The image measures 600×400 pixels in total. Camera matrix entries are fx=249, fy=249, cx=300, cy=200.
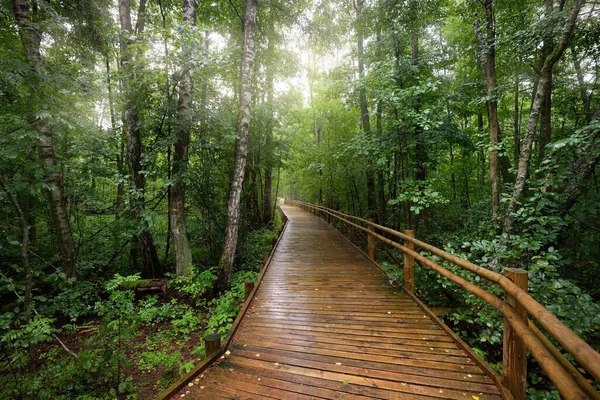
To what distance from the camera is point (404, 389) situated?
225cm

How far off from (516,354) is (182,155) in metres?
6.92

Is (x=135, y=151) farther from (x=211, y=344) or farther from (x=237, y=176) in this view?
(x=211, y=344)

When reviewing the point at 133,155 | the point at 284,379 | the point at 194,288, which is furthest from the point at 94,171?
the point at 284,379

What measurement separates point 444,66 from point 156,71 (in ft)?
29.6

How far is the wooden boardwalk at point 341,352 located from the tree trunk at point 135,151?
13.8 feet

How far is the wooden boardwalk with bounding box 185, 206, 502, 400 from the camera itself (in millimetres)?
2285

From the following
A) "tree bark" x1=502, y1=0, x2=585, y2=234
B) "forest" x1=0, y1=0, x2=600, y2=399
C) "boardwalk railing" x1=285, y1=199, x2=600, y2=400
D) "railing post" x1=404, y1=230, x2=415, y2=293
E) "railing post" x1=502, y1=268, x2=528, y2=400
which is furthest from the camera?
"tree bark" x1=502, y1=0, x2=585, y2=234

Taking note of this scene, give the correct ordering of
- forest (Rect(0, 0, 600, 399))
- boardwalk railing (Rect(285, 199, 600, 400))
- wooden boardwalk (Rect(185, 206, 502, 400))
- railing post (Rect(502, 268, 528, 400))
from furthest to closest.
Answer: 1. forest (Rect(0, 0, 600, 399))
2. wooden boardwalk (Rect(185, 206, 502, 400))
3. railing post (Rect(502, 268, 528, 400))
4. boardwalk railing (Rect(285, 199, 600, 400))

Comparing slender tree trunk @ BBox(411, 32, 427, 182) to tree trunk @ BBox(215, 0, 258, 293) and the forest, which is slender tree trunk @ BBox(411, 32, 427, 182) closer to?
the forest

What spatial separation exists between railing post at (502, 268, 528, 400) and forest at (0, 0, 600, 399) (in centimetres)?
98

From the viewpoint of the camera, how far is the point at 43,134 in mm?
5207

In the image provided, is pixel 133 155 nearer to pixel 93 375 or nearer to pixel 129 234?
pixel 129 234

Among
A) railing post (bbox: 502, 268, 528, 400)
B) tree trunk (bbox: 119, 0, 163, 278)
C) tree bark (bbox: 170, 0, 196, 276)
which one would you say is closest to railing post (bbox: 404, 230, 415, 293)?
railing post (bbox: 502, 268, 528, 400)

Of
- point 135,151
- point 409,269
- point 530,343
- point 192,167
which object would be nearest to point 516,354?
point 530,343
